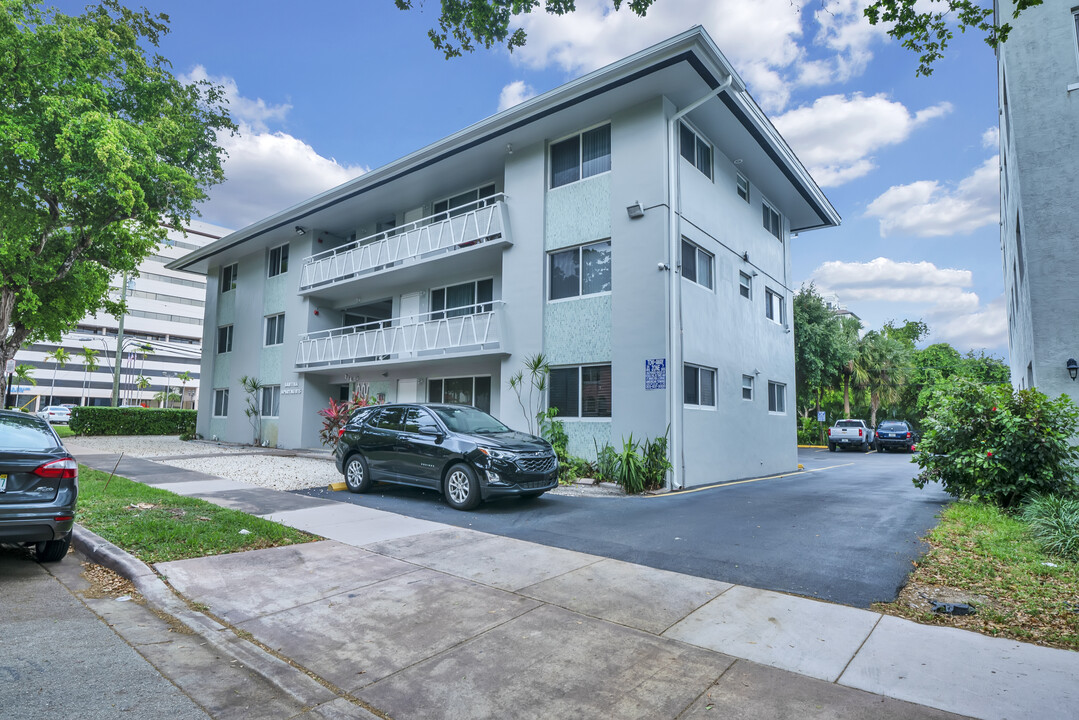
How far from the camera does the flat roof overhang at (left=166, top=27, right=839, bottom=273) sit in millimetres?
11797

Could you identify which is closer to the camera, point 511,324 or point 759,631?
point 759,631

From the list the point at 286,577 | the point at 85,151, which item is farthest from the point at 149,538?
the point at 85,151

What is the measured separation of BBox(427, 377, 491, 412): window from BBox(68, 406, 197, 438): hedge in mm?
15209

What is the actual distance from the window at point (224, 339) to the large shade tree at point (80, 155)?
4443 millimetres

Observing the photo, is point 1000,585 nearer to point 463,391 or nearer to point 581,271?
point 581,271

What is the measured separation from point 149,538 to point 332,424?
37.2 ft

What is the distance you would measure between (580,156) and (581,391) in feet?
18.6

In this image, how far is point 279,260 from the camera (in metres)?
23.3

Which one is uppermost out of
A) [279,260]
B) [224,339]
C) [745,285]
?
[279,260]

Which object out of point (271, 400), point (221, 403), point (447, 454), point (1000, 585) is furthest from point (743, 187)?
point (221, 403)

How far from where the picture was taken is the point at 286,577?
563 cm

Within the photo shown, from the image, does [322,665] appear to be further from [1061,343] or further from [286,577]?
[1061,343]

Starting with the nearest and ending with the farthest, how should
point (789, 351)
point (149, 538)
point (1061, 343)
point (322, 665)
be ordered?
point (322, 665), point (149, 538), point (1061, 343), point (789, 351)

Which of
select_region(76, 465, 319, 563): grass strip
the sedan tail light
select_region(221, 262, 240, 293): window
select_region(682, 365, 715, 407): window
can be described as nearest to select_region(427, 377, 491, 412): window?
select_region(682, 365, 715, 407): window
